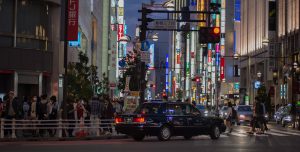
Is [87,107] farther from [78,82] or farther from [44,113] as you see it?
[78,82]

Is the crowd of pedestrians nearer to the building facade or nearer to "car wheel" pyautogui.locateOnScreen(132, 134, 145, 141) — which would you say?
"car wheel" pyautogui.locateOnScreen(132, 134, 145, 141)

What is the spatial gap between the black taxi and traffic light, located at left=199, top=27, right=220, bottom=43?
20.3ft

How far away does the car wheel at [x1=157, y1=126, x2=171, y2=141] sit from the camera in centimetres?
2462

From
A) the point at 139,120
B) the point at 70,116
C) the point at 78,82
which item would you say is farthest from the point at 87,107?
the point at 78,82

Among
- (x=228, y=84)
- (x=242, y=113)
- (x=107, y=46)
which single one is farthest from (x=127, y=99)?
(x=228, y=84)

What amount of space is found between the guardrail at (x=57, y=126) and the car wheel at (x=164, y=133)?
3.52 metres

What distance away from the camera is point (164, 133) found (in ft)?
81.1

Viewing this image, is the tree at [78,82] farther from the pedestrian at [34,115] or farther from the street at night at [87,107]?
the pedestrian at [34,115]

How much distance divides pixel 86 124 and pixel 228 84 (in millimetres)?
106032

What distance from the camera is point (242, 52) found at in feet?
371

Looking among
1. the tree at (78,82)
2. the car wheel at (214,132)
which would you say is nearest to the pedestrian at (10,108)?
the car wheel at (214,132)

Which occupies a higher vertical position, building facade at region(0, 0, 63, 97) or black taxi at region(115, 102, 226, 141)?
building facade at region(0, 0, 63, 97)

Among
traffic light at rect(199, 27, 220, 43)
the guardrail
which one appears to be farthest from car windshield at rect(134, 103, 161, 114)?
traffic light at rect(199, 27, 220, 43)

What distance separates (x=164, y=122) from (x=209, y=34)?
8.17m
